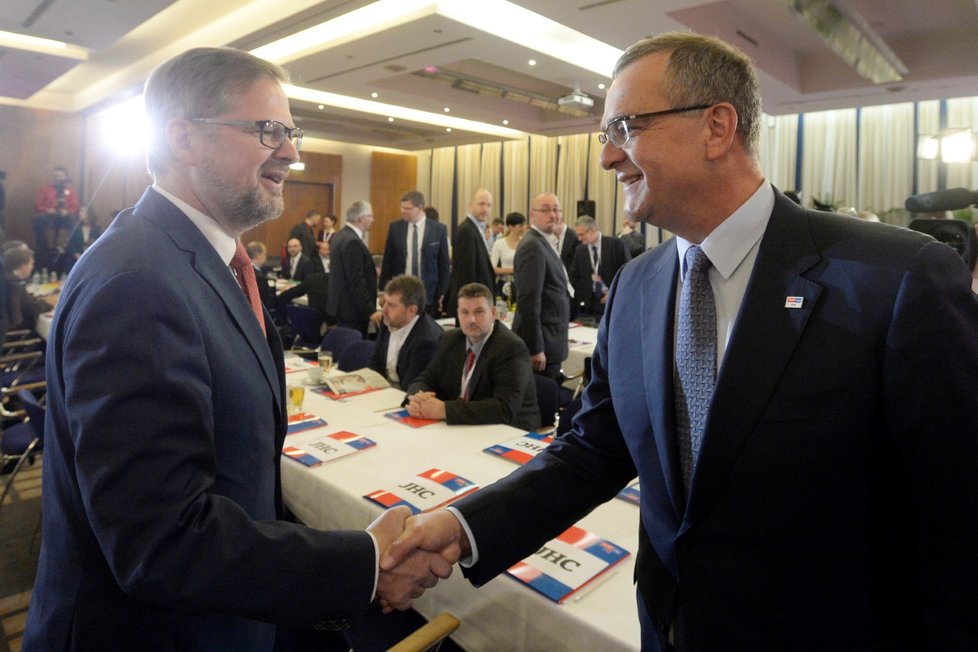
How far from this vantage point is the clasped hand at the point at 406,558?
1.28 meters

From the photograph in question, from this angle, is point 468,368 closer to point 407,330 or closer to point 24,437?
point 407,330

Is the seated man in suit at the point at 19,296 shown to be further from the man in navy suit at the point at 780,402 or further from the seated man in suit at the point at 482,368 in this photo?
the man in navy suit at the point at 780,402

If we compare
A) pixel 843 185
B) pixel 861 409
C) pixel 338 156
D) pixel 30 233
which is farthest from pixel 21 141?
pixel 861 409

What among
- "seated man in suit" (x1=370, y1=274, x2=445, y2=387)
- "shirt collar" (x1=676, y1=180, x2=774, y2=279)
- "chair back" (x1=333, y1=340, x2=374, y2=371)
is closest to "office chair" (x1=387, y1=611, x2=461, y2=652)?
"shirt collar" (x1=676, y1=180, x2=774, y2=279)

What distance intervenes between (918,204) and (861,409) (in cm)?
201

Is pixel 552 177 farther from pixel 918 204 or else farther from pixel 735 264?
pixel 735 264

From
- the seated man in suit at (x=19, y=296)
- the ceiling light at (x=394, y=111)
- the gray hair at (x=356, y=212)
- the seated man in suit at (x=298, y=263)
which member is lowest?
the seated man in suit at (x=19, y=296)

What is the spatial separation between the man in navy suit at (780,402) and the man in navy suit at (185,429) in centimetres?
57

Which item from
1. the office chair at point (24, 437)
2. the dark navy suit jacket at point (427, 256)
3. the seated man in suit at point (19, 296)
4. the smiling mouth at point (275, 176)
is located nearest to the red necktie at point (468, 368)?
the office chair at point (24, 437)

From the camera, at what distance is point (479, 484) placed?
207 cm

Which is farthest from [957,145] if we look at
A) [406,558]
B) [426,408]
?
[406,558]

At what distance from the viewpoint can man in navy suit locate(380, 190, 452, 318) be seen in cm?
684

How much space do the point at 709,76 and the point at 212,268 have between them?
930 millimetres

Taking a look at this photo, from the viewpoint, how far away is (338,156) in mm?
14766
